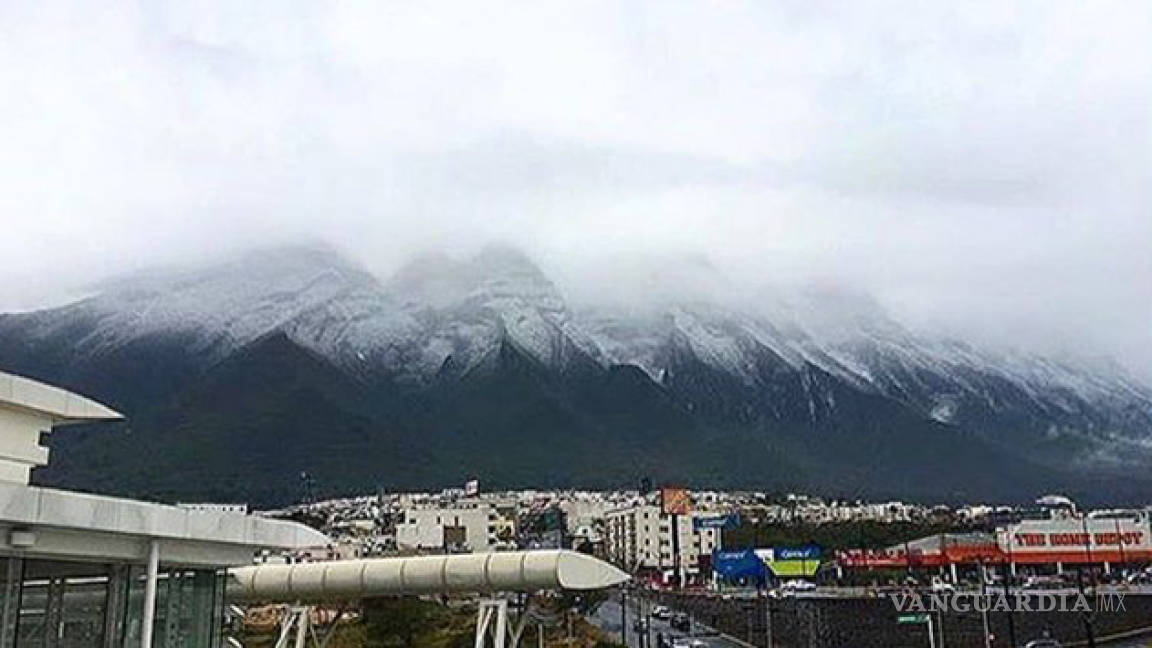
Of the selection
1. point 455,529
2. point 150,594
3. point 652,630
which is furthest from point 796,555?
point 150,594

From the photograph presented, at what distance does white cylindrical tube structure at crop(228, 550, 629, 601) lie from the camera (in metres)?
22.2

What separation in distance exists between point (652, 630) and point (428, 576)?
152 feet

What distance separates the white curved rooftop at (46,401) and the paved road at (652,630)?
42.8m

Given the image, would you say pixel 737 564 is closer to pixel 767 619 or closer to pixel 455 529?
pixel 767 619

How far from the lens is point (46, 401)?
17891mm

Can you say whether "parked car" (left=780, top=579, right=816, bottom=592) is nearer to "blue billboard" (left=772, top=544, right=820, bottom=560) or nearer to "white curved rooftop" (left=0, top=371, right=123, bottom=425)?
"blue billboard" (left=772, top=544, right=820, bottom=560)

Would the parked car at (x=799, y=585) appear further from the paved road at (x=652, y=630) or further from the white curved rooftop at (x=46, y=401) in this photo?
the white curved rooftop at (x=46, y=401)

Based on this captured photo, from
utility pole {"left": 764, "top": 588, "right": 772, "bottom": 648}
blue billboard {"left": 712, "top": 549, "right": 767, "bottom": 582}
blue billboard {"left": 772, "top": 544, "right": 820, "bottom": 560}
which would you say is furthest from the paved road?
blue billboard {"left": 772, "top": 544, "right": 820, "bottom": 560}

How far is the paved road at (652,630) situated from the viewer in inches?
2405

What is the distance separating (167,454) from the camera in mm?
174250

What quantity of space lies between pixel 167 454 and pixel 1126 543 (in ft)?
417

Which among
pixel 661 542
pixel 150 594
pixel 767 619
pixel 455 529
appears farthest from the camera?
pixel 661 542

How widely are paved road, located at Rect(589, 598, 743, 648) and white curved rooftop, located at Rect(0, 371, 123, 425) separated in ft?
140

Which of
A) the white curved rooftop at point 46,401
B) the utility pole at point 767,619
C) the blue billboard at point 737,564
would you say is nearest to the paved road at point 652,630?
the utility pole at point 767,619
